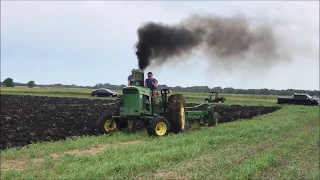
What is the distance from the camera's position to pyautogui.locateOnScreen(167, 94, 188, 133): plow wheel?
53.1 ft

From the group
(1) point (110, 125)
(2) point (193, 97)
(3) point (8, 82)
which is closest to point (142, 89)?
(1) point (110, 125)

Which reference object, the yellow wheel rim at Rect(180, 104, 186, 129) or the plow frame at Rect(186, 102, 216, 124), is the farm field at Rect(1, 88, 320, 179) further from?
the plow frame at Rect(186, 102, 216, 124)

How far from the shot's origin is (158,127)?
15.2m

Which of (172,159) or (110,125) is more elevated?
(110,125)

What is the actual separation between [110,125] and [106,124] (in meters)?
0.19

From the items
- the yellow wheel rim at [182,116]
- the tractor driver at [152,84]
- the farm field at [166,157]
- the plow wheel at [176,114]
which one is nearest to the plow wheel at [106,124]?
the farm field at [166,157]

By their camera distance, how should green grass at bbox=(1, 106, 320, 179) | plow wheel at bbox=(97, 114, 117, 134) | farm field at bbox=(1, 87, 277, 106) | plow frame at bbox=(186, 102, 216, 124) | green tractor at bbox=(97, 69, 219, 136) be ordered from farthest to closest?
farm field at bbox=(1, 87, 277, 106) → plow frame at bbox=(186, 102, 216, 124) → plow wheel at bbox=(97, 114, 117, 134) → green tractor at bbox=(97, 69, 219, 136) → green grass at bbox=(1, 106, 320, 179)

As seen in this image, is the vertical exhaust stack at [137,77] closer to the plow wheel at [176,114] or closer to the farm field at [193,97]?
the plow wheel at [176,114]

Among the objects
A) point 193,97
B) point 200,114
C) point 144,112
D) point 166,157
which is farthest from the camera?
point 193,97

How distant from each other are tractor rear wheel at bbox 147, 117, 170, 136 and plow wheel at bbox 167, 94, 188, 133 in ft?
2.75

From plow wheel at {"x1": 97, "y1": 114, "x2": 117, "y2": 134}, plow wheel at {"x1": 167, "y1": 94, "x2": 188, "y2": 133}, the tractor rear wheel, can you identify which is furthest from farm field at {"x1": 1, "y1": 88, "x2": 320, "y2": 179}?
plow wheel at {"x1": 167, "y1": 94, "x2": 188, "y2": 133}

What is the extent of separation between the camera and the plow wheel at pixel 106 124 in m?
15.9

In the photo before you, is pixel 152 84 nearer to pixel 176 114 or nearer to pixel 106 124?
pixel 176 114

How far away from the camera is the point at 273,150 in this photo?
11781mm
